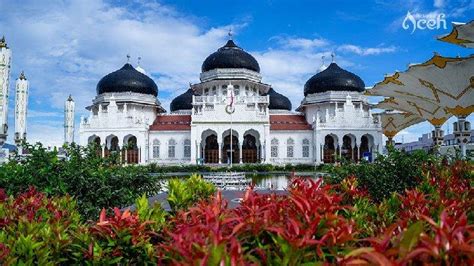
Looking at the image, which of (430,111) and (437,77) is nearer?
Result: (437,77)

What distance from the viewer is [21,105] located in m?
28.1

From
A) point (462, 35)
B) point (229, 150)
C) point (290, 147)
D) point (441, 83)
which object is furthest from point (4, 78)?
point (441, 83)

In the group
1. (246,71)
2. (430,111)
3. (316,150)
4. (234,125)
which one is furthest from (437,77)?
(246,71)

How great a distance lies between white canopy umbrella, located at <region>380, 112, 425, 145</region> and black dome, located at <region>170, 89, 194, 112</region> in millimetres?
23419

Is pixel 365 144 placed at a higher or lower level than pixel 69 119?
lower

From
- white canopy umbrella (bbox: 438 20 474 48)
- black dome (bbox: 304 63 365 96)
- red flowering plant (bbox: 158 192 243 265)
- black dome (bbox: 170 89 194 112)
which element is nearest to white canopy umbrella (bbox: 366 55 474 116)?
white canopy umbrella (bbox: 438 20 474 48)

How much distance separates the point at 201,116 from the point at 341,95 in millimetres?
15529

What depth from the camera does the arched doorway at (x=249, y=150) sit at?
39.2m

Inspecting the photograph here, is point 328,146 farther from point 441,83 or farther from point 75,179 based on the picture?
point 75,179

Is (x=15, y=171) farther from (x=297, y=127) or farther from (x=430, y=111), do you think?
(x=297, y=127)

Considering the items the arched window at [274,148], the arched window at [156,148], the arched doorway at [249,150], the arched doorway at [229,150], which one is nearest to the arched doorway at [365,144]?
the arched window at [274,148]

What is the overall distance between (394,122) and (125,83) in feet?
97.1

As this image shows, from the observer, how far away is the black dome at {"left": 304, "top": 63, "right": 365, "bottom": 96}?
40.5 metres

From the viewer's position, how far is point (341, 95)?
1576 inches
